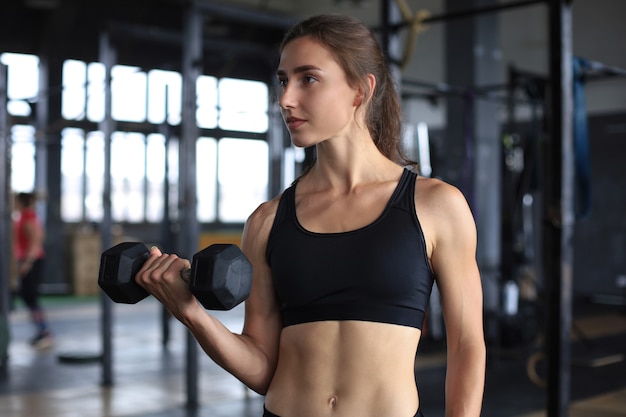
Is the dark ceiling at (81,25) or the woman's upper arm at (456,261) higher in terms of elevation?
the dark ceiling at (81,25)

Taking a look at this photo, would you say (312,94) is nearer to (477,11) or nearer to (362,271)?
(362,271)

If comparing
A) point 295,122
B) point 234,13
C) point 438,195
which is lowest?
point 438,195

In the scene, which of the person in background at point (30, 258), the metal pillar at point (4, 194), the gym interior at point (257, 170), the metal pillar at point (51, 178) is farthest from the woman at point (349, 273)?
the metal pillar at point (51, 178)

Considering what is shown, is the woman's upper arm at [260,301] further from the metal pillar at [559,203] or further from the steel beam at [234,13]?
the steel beam at [234,13]

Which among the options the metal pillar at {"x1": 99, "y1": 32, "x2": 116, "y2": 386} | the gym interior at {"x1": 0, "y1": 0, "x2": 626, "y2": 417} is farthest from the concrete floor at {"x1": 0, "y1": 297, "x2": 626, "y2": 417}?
the metal pillar at {"x1": 99, "y1": 32, "x2": 116, "y2": 386}

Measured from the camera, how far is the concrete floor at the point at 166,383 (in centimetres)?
435

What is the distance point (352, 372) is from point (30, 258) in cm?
564

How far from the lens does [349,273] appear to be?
1167 mm

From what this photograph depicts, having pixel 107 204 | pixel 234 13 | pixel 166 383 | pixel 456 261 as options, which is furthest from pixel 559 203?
pixel 166 383

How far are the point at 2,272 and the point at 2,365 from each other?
25.2 inches

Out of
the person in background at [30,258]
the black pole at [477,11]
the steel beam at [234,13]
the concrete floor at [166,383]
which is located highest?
the steel beam at [234,13]

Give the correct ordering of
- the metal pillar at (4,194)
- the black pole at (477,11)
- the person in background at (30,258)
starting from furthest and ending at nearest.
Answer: the person in background at (30,258) < the metal pillar at (4,194) < the black pole at (477,11)

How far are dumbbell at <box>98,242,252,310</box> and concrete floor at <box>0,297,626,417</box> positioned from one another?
3188 mm

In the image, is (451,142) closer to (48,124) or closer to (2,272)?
(2,272)
